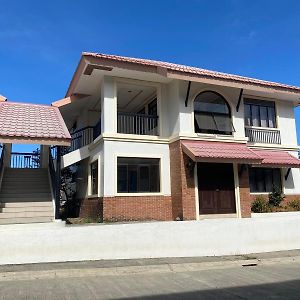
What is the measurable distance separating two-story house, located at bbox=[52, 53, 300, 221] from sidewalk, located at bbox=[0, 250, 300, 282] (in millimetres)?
3910

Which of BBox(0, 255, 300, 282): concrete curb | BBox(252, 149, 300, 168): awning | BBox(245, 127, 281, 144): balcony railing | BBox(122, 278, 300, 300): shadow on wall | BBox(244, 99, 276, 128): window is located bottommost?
BBox(122, 278, 300, 300): shadow on wall

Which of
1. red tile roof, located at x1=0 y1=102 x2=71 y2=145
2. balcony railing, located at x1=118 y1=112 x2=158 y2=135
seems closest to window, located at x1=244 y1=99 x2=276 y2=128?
balcony railing, located at x1=118 y1=112 x2=158 y2=135

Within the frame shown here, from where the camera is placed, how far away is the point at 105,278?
9.56 metres

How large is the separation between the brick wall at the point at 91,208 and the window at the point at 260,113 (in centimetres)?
823

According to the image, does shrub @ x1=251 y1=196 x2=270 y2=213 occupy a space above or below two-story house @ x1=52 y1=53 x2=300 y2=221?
below

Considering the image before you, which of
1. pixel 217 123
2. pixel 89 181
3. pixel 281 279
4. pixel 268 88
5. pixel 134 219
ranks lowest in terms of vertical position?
pixel 281 279

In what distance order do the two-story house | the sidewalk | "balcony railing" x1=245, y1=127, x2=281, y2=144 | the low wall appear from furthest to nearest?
"balcony railing" x1=245, y1=127, x2=281, y2=144, the two-story house, the low wall, the sidewalk

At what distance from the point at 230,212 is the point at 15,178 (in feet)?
31.9

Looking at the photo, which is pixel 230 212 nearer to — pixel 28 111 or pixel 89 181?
pixel 89 181

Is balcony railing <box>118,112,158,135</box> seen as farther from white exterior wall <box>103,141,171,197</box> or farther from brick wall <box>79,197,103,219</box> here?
brick wall <box>79,197,103,219</box>

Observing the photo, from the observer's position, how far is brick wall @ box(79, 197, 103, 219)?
15981mm

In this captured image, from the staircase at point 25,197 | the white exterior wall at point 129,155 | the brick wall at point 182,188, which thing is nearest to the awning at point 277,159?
the brick wall at point 182,188

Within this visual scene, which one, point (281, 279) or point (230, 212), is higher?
point (230, 212)

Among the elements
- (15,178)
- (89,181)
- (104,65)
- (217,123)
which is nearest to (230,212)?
(217,123)
